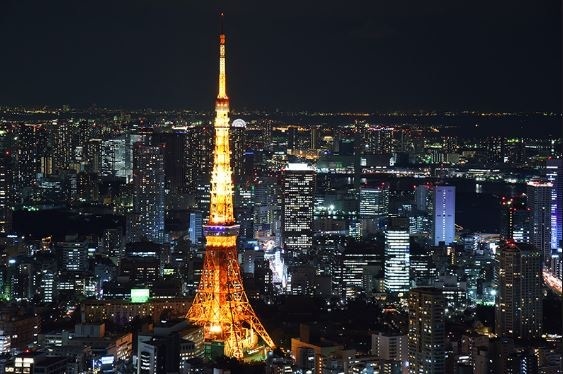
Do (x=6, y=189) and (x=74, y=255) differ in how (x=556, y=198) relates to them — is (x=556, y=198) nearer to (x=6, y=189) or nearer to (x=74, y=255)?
(x=74, y=255)

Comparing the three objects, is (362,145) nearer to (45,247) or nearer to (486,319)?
(45,247)

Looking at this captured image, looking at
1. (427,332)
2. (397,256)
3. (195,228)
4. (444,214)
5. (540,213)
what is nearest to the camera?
(427,332)

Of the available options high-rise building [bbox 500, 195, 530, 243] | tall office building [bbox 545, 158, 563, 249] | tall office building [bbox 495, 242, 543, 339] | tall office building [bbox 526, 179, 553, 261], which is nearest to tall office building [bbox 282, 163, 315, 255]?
high-rise building [bbox 500, 195, 530, 243]

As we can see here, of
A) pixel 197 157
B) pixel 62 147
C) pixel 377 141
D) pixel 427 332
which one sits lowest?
pixel 427 332

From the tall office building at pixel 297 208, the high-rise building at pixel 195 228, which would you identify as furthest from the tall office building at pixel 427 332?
the tall office building at pixel 297 208

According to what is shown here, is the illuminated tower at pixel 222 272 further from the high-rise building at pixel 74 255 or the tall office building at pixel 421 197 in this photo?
the tall office building at pixel 421 197

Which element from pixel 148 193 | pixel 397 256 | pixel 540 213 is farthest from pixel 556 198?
pixel 148 193

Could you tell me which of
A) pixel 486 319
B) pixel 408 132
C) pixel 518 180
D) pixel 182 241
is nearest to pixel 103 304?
pixel 486 319
